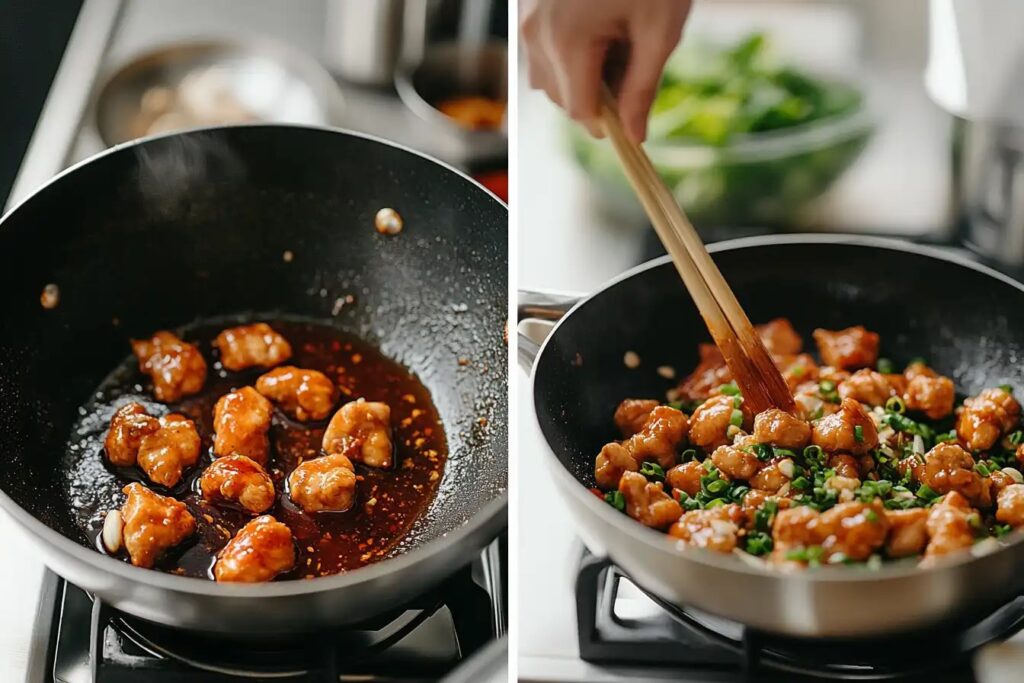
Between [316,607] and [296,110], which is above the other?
[296,110]

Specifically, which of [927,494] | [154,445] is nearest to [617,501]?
[927,494]

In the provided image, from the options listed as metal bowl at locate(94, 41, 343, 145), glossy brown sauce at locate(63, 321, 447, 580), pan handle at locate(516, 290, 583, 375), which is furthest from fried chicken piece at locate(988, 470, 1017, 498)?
metal bowl at locate(94, 41, 343, 145)

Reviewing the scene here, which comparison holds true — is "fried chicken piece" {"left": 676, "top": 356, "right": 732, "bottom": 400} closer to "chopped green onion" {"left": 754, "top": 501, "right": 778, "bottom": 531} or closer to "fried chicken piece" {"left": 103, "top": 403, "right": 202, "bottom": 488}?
"chopped green onion" {"left": 754, "top": 501, "right": 778, "bottom": 531}

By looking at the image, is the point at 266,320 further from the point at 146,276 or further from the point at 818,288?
the point at 818,288

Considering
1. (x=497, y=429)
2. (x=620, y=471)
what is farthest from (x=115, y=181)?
(x=620, y=471)

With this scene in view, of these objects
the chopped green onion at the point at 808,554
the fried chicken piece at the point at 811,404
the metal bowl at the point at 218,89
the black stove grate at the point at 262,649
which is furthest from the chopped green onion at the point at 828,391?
the metal bowl at the point at 218,89

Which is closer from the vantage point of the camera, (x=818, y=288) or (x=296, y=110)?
(x=818, y=288)

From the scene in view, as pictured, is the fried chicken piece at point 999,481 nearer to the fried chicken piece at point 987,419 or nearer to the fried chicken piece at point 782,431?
the fried chicken piece at point 987,419
